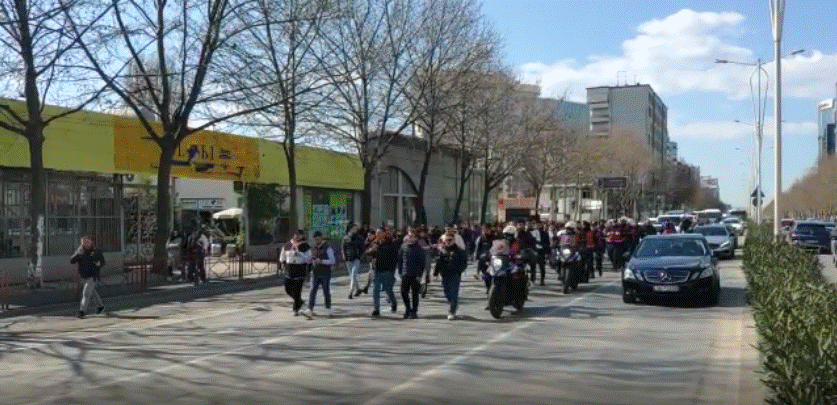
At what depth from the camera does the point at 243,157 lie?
35750 millimetres

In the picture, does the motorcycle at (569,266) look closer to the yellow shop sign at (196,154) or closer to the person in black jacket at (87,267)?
the person in black jacket at (87,267)

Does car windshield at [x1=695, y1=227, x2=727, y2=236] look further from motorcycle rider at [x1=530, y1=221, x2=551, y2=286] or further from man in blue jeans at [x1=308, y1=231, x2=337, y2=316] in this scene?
man in blue jeans at [x1=308, y1=231, x2=337, y2=316]

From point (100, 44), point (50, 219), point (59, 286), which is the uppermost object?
point (100, 44)

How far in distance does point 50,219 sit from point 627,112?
129 meters

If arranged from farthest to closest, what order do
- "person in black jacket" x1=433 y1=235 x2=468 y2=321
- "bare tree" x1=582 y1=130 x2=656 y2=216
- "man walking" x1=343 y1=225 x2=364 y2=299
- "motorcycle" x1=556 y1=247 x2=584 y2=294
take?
"bare tree" x1=582 y1=130 x2=656 y2=216
"motorcycle" x1=556 y1=247 x2=584 y2=294
"man walking" x1=343 y1=225 x2=364 y2=299
"person in black jacket" x1=433 y1=235 x2=468 y2=321

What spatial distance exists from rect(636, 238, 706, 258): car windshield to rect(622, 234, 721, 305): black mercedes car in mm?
22

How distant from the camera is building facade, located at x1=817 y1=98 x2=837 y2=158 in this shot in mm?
147250

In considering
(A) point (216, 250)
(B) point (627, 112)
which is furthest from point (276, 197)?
(B) point (627, 112)

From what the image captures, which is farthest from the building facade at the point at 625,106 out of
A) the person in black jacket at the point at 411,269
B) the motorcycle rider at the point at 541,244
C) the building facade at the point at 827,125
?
the person in black jacket at the point at 411,269

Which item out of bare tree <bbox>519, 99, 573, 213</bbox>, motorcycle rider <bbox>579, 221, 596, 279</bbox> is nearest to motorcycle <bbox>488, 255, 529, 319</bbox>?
motorcycle rider <bbox>579, 221, 596, 279</bbox>

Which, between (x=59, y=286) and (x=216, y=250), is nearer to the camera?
(x=59, y=286)

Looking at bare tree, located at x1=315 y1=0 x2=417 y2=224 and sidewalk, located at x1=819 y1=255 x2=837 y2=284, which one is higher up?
bare tree, located at x1=315 y1=0 x2=417 y2=224

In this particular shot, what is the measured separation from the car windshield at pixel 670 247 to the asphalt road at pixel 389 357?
1.33 metres

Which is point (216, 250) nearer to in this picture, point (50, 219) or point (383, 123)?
point (383, 123)
